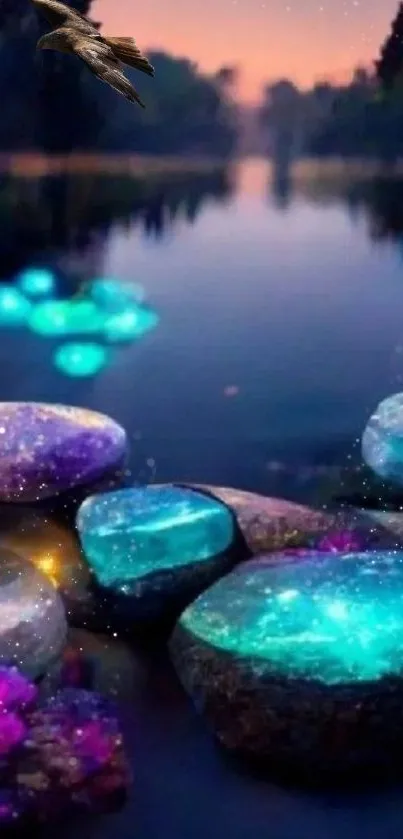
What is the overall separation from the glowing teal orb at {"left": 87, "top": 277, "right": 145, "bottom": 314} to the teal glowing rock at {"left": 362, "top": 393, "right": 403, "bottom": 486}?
503 mm

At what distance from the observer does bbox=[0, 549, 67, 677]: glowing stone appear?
1188 mm

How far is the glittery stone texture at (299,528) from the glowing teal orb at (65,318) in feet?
1.51

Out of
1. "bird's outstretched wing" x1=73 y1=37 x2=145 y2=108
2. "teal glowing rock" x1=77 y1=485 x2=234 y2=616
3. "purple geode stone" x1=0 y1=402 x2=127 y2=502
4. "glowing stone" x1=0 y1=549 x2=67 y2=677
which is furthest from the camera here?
"purple geode stone" x1=0 y1=402 x2=127 y2=502

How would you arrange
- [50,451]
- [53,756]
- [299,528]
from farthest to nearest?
1. [50,451]
2. [299,528]
3. [53,756]

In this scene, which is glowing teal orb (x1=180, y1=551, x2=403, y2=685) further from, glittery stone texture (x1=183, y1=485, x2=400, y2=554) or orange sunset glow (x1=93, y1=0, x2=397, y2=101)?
orange sunset glow (x1=93, y1=0, x2=397, y2=101)

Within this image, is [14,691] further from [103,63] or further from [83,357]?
[83,357]

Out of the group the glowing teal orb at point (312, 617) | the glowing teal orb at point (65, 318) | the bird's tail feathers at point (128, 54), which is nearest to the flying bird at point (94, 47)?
the bird's tail feathers at point (128, 54)

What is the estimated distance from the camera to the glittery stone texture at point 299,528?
1.56 m

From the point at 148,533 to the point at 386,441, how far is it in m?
0.51

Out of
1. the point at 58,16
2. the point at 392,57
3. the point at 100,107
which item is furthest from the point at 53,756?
the point at 392,57

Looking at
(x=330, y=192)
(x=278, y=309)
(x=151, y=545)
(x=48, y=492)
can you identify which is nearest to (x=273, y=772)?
(x=151, y=545)

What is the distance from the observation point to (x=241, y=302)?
182 centimetres

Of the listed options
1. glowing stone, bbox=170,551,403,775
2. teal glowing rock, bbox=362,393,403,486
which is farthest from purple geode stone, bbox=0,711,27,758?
teal glowing rock, bbox=362,393,403,486

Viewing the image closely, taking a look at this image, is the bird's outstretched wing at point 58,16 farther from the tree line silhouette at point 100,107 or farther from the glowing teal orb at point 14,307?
the glowing teal orb at point 14,307
